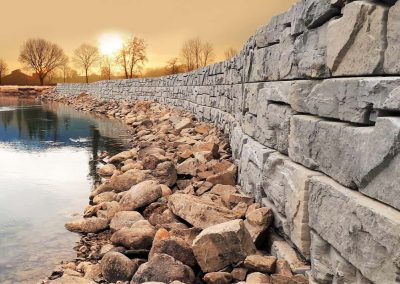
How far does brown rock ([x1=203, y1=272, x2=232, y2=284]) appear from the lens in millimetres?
2955

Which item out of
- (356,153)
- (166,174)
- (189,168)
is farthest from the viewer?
(189,168)

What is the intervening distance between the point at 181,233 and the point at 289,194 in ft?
3.71

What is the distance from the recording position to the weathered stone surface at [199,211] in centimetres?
381

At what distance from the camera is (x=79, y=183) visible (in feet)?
23.8

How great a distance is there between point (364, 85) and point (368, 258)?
0.90 m

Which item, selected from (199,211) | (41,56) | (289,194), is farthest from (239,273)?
(41,56)

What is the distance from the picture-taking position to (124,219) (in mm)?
4586

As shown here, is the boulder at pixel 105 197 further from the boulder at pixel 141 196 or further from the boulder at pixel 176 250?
the boulder at pixel 176 250

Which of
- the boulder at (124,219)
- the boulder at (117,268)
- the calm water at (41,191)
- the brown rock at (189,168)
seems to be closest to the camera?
Answer: the boulder at (117,268)

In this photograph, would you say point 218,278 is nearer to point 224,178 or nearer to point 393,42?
point 393,42

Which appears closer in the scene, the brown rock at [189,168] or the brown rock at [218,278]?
the brown rock at [218,278]

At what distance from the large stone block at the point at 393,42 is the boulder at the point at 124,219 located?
10.4ft

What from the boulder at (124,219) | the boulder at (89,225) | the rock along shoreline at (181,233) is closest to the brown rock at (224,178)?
the rock along shoreline at (181,233)

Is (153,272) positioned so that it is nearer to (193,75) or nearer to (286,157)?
(286,157)
